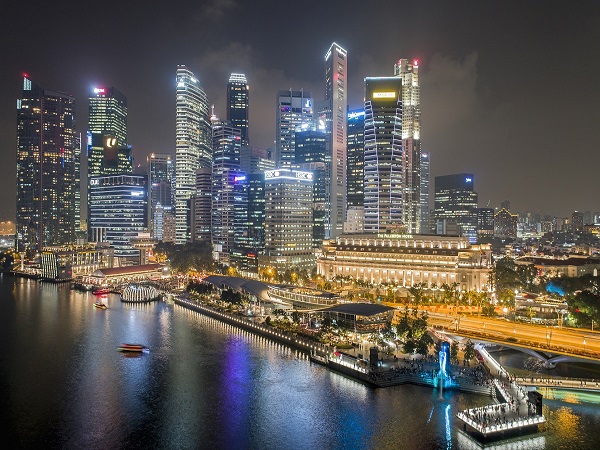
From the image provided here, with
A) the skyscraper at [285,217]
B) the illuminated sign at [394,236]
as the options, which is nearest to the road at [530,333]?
the illuminated sign at [394,236]

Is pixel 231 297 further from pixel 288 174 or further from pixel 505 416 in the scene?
pixel 505 416

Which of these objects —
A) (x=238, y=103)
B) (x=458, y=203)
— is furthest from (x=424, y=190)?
(x=238, y=103)

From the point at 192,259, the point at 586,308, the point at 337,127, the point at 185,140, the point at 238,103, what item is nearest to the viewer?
Result: the point at 586,308

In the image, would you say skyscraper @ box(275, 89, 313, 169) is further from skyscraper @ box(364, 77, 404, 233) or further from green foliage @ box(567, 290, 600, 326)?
green foliage @ box(567, 290, 600, 326)

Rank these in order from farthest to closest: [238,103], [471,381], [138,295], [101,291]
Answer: [238,103], [101,291], [138,295], [471,381]

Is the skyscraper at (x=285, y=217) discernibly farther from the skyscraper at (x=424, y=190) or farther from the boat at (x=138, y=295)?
the skyscraper at (x=424, y=190)

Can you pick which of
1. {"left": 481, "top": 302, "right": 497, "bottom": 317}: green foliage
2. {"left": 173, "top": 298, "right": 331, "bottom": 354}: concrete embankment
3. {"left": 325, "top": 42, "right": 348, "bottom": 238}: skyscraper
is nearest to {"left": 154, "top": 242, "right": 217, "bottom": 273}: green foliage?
{"left": 173, "top": 298, "right": 331, "bottom": 354}: concrete embankment

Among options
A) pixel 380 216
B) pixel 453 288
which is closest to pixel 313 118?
pixel 380 216
